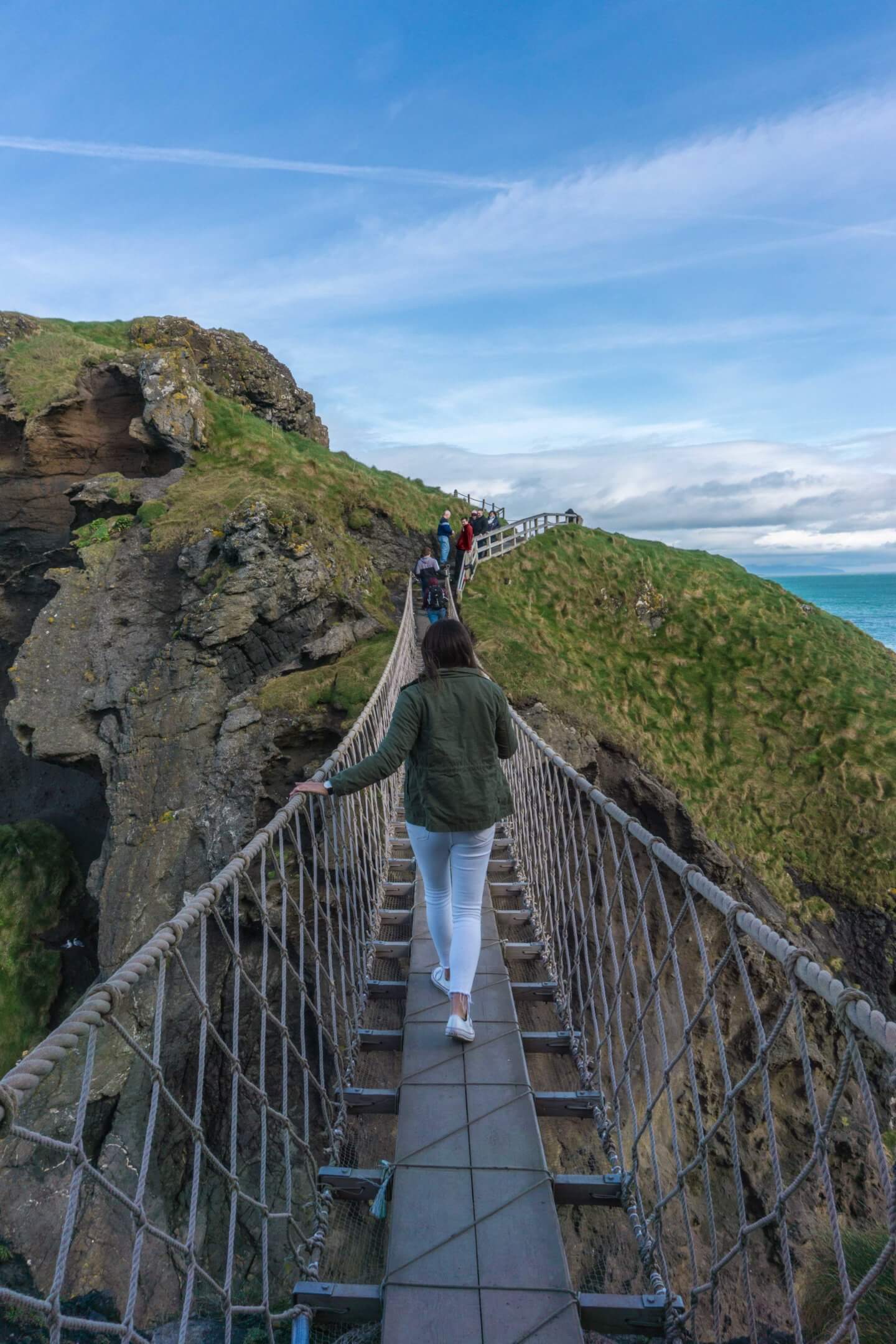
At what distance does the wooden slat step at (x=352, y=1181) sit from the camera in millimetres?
2602

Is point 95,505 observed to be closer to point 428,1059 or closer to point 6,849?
point 6,849

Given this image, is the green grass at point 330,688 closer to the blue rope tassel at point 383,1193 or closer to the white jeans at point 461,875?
the white jeans at point 461,875

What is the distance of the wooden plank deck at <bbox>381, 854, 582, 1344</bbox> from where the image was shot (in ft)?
6.61

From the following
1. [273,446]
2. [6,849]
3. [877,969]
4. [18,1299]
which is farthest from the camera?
[273,446]

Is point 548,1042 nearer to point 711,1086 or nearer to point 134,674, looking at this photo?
point 711,1086

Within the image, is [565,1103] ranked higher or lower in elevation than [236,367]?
lower

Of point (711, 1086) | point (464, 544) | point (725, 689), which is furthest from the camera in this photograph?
point (464, 544)

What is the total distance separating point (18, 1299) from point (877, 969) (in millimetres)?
12223

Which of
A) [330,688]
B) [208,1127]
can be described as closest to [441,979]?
[208,1127]

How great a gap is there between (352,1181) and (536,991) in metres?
1.38

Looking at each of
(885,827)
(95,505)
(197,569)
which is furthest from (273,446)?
(885,827)

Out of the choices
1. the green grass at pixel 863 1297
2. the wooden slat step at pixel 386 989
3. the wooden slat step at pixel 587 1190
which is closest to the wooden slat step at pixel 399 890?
the wooden slat step at pixel 386 989

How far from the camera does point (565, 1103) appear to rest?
2959 millimetres

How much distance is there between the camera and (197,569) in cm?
1162
